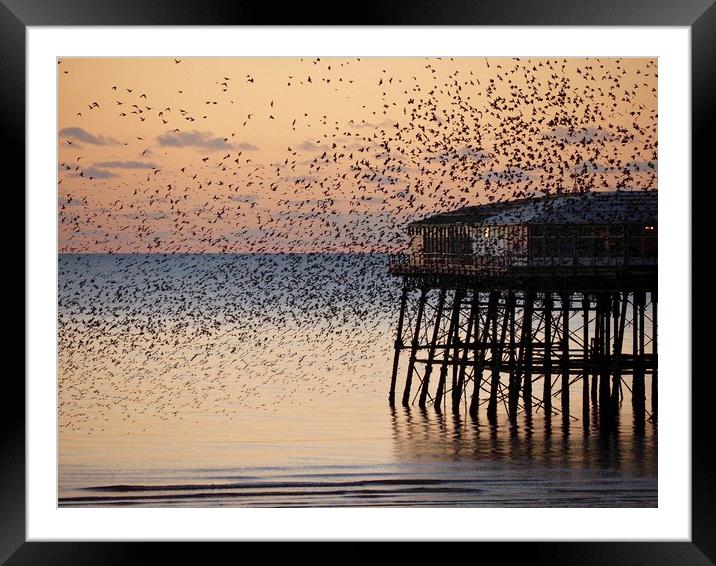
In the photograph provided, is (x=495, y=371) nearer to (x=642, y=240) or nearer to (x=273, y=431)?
(x=273, y=431)

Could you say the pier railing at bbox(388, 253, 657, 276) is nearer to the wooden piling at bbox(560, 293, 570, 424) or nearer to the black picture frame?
the wooden piling at bbox(560, 293, 570, 424)

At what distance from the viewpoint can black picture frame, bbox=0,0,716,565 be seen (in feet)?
24.0

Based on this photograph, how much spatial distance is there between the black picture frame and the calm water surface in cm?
207

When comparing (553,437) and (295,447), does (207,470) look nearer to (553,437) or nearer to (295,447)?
(295,447)

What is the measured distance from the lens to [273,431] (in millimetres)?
14344

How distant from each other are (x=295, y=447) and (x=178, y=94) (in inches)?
181

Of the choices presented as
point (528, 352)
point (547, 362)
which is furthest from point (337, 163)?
point (528, 352)

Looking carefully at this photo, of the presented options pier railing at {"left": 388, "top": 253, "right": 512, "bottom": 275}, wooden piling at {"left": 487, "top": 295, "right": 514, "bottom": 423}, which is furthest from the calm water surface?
pier railing at {"left": 388, "top": 253, "right": 512, "bottom": 275}
